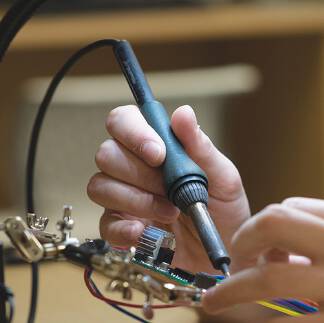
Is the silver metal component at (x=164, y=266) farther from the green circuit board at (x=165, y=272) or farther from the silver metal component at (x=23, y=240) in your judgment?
the silver metal component at (x=23, y=240)

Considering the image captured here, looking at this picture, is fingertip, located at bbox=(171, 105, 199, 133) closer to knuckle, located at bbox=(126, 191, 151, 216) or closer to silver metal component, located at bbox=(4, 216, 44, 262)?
knuckle, located at bbox=(126, 191, 151, 216)

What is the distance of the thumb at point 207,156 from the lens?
0.59m

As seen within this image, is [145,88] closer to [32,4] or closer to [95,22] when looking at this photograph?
[32,4]

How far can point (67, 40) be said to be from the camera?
1648 mm

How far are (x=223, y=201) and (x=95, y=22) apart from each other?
1.02 meters

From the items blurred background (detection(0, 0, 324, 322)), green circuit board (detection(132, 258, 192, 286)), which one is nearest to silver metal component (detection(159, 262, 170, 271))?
green circuit board (detection(132, 258, 192, 286))

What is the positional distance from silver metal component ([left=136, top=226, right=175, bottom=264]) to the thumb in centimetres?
11

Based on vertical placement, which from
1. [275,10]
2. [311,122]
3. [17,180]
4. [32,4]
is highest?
[275,10]

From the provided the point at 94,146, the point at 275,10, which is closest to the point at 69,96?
the point at 94,146

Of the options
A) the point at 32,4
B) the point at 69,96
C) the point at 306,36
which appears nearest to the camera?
the point at 32,4

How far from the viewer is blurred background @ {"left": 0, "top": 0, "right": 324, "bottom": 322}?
158 cm

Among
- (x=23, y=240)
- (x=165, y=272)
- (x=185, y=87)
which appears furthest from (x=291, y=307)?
(x=185, y=87)

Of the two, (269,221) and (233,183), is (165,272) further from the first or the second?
(233,183)

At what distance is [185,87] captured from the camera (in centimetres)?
158
